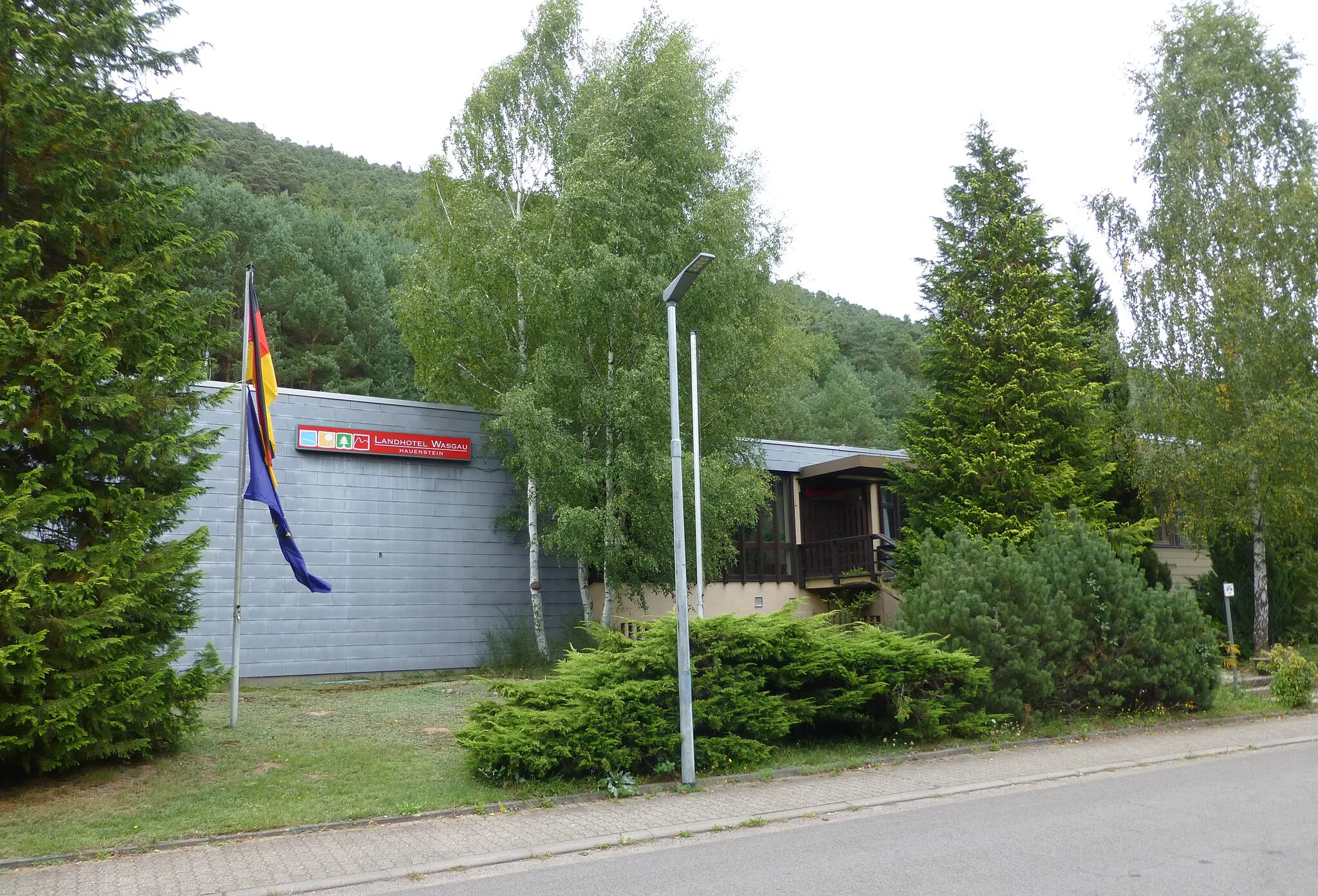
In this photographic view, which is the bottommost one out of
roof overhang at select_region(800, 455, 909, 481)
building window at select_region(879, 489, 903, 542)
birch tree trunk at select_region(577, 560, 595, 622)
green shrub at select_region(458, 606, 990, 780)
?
green shrub at select_region(458, 606, 990, 780)

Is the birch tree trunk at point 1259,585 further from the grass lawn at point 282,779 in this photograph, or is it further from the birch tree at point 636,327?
the birch tree at point 636,327

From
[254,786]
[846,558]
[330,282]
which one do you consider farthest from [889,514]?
[254,786]

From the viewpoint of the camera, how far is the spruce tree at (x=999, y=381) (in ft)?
69.3

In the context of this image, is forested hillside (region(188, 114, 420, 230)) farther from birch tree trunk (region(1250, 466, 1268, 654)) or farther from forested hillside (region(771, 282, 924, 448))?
birch tree trunk (region(1250, 466, 1268, 654))

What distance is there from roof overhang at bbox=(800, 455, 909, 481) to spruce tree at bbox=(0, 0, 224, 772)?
1731 cm

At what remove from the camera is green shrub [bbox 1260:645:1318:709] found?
1622cm

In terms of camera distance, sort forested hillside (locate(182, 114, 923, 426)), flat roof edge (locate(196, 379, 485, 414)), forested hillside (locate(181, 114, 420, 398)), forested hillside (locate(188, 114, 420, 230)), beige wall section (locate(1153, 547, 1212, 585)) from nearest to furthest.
→ flat roof edge (locate(196, 379, 485, 414)) → beige wall section (locate(1153, 547, 1212, 585)) → forested hillside (locate(181, 114, 420, 398)) → forested hillside (locate(182, 114, 923, 426)) → forested hillside (locate(188, 114, 420, 230))

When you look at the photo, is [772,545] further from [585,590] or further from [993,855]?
[993,855]

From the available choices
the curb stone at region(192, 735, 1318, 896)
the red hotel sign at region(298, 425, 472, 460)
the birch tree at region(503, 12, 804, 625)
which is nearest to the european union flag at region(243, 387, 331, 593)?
the birch tree at region(503, 12, 804, 625)

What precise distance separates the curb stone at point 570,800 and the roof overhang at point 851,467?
11.1m

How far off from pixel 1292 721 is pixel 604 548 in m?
11.5

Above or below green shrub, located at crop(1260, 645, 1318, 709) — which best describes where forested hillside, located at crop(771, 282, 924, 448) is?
above

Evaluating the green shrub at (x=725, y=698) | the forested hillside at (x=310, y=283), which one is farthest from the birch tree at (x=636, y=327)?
the forested hillside at (x=310, y=283)

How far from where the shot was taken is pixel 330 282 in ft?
113
